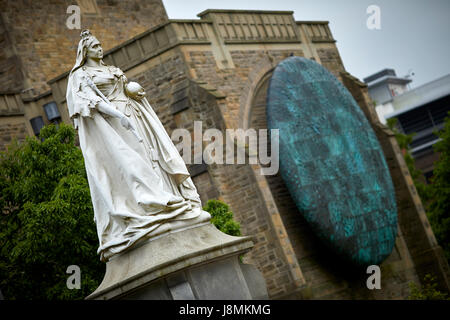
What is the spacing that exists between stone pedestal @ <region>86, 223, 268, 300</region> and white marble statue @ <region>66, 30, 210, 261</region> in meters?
0.15

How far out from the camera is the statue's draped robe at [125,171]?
→ 28.6 feet

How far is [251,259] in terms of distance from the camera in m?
20.5

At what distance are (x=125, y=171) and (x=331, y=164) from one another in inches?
544

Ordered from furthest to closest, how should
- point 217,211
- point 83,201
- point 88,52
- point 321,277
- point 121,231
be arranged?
1. point 321,277
2. point 217,211
3. point 83,201
4. point 88,52
5. point 121,231

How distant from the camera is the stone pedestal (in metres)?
8.15

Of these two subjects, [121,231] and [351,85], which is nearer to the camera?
[121,231]

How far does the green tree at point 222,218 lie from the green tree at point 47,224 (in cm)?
291

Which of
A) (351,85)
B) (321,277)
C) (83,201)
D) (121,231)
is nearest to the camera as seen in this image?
(121,231)

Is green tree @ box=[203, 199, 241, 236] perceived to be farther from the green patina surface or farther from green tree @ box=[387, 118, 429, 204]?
green tree @ box=[387, 118, 429, 204]

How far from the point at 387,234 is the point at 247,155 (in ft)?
16.4

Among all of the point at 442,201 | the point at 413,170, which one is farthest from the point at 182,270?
the point at 413,170

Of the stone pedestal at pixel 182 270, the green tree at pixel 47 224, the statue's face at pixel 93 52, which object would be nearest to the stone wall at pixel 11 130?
the green tree at pixel 47 224
